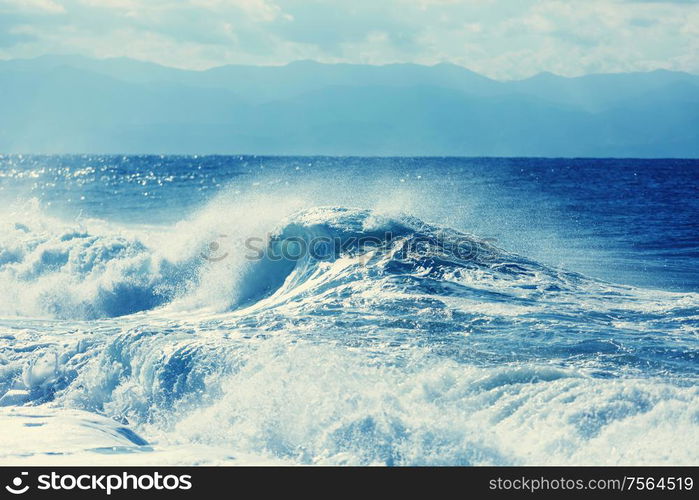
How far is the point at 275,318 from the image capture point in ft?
37.6

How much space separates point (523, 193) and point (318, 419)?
104 ft

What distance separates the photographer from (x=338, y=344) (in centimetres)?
970

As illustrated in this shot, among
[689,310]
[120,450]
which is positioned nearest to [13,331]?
[120,450]

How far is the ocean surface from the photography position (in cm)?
702

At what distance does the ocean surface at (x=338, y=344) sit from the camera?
702cm

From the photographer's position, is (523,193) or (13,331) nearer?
(13,331)

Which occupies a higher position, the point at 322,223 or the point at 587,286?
the point at 322,223

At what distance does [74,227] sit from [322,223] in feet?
25.2

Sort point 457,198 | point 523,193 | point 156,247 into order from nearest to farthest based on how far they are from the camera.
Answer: point 156,247 < point 457,198 < point 523,193

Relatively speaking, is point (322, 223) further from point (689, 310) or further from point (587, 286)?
point (689, 310)
